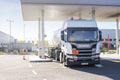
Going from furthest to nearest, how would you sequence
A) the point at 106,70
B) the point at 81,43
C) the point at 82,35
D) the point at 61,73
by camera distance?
the point at 82,35 → the point at 81,43 → the point at 106,70 → the point at 61,73

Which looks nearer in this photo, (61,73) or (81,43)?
(61,73)

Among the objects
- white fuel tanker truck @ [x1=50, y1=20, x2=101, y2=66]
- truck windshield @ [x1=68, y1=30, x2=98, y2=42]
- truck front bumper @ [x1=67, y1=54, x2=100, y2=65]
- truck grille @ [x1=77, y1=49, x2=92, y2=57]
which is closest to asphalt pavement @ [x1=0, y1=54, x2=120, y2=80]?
truck front bumper @ [x1=67, y1=54, x2=100, y2=65]

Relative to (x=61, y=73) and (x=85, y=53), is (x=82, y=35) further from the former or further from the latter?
(x=61, y=73)

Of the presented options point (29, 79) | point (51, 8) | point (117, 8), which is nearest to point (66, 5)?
point (51, 8)

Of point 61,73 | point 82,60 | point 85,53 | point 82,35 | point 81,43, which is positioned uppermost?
point 82,35

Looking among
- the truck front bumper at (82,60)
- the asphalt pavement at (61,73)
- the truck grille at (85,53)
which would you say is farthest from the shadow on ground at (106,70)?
the truck grille at (85,53)

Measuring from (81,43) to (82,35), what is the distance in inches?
29.7

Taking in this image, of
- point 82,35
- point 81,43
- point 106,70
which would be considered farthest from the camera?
point 82,35

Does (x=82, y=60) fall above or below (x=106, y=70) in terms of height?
above

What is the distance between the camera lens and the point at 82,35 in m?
21.2

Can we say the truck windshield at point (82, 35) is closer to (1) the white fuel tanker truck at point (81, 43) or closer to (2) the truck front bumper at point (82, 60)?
(1) the white fuel tanker truck at point (81, 43)

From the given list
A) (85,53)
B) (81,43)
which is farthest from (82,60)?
(81,43)

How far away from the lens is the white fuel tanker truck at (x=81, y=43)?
2069cm

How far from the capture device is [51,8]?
2839 centimetres
